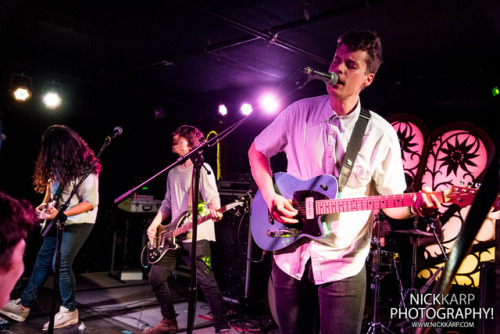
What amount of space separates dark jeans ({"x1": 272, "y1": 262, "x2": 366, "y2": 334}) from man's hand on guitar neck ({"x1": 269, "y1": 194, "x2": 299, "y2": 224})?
0.26 m

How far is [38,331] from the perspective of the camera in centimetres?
495

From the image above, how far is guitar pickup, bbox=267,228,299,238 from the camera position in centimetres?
231

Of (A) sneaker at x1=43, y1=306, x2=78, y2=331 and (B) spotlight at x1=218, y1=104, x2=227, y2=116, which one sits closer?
(A) sneaker at x1=43, y1=306, x2=78, y2=331

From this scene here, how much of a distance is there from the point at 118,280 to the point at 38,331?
3384 mm

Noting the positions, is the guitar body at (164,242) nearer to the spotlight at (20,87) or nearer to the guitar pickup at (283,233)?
the guitar pickup at (283,233)

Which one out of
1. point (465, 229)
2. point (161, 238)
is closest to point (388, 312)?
point (161, 238)

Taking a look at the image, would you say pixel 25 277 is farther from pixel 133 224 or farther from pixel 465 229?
pixel 465 229

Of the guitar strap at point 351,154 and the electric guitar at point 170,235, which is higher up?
the guitar strap at point 351,154

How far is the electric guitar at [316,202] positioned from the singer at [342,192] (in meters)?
0.04

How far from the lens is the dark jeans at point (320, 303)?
2020mm

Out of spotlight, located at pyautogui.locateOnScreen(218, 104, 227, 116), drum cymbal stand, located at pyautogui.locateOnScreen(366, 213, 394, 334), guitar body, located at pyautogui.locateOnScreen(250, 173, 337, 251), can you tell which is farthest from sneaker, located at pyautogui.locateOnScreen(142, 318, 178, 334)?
spotlight, located at pyautogui.locateOnScreen(218, 104, 227, 116)

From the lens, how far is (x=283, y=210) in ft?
7.57

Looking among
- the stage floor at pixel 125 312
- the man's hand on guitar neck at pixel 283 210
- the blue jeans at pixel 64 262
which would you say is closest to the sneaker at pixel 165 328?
the stage floor at pixel 125 312

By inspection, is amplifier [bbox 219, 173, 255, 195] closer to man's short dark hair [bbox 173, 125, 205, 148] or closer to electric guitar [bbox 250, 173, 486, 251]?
man's short dark hair [bbox 173, 125, 205, 148]
